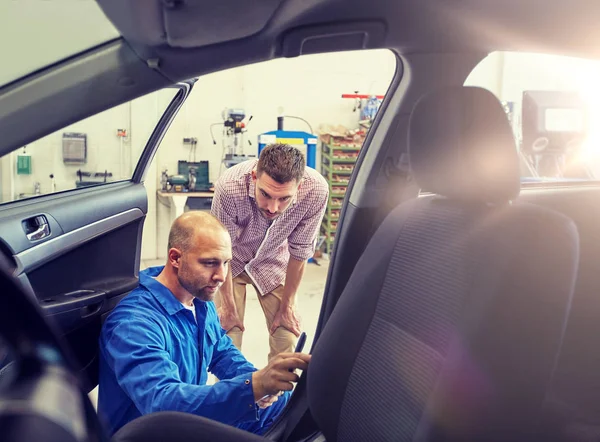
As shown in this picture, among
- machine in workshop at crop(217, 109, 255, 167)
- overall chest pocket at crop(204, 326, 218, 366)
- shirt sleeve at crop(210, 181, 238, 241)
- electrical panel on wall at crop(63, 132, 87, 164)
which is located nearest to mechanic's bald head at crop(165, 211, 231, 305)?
overall chest pocket at crop(204, 326, 218, 366)

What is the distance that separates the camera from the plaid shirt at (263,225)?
271cm

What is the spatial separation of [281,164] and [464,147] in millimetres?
1191

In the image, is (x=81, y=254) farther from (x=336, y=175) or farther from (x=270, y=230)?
(x=336, y=175)

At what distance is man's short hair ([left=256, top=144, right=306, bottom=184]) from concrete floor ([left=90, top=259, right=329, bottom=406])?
4.50ft

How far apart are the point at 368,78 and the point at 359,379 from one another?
645cm

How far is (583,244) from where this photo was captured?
185 centimetres

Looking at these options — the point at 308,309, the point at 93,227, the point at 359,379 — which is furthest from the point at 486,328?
the point at 308,309

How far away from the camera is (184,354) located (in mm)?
1698

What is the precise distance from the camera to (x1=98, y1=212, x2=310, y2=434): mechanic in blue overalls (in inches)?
56.9

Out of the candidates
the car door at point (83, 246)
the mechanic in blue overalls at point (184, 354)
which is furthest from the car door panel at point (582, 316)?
the car door at point (83, 246)

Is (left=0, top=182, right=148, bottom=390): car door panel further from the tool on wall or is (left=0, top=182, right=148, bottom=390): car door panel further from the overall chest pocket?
the tool on wall

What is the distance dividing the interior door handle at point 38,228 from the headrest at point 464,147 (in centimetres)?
105

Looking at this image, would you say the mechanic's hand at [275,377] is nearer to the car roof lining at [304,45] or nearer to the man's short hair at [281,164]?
the car roof lining at [304,45]

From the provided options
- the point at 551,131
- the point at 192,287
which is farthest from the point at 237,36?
the point at 551,131
